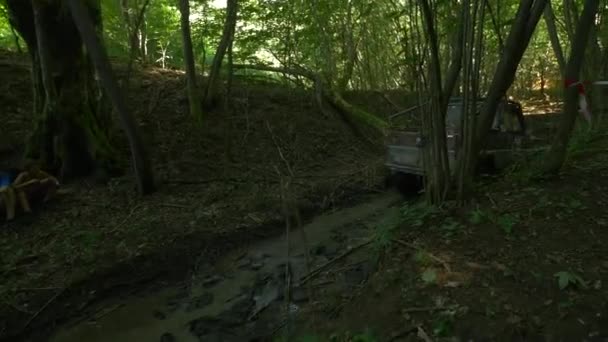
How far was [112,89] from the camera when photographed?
22.6 ft

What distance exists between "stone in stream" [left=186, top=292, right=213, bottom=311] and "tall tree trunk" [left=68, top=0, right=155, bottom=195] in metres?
2.84

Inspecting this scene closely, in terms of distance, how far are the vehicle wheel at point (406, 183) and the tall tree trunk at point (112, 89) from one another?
14.4ft

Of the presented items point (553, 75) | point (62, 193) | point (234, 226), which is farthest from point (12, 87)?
point (553, 75)

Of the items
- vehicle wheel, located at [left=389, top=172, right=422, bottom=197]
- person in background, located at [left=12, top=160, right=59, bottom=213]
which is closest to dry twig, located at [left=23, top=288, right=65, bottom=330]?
person in background, located at [left=12, top=160, right=59, bottom=213]

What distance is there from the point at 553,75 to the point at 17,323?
2804 cm

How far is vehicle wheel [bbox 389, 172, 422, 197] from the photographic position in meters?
8.64

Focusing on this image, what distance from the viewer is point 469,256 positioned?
3.94 m

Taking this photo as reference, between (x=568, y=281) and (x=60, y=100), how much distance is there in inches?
312

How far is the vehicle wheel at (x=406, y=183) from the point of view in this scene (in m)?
8.64

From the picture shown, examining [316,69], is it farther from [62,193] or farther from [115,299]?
[115,299]

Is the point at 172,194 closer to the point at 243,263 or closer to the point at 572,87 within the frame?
the point at 243,263

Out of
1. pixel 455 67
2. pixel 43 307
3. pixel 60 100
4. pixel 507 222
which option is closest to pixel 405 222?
pixel 507 222

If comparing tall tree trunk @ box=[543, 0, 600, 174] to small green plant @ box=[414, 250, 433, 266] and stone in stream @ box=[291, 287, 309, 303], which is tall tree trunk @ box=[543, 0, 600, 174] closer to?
small green plant @ box=[414, 250, 433, 266]

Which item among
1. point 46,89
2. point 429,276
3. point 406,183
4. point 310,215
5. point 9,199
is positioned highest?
point 46,89
